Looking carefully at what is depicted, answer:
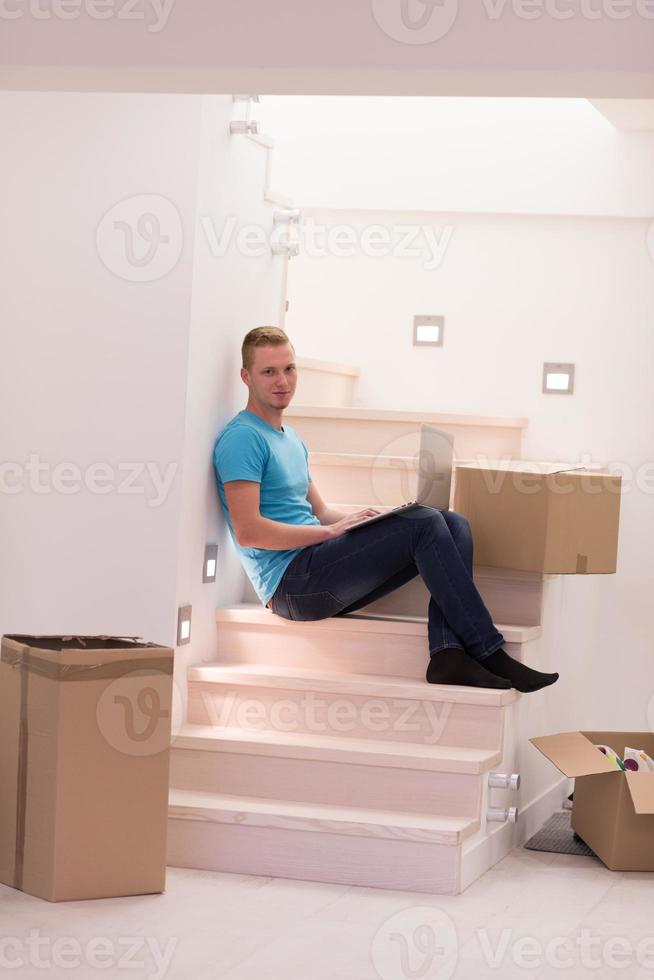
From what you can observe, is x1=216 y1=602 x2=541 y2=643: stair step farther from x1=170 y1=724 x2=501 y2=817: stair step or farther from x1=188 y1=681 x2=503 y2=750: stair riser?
x1=170 y1=724 x2=501 y2=817: stair step

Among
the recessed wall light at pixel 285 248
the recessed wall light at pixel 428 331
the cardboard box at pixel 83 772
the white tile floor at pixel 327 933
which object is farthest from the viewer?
the recessed wall light at pixel 428 331

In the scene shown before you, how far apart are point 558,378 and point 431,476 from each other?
150cm

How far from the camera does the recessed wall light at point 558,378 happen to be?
457 centimetres

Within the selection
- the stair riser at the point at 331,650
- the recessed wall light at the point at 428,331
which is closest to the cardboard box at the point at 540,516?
the stair riser at the point at 331,650

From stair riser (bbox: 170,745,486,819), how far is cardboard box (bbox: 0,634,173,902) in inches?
15.1

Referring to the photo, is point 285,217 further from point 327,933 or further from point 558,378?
point 327,933

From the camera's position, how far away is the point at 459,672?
10.3ft

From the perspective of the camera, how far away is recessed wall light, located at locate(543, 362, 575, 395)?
4.57 metres

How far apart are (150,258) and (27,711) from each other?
1151mm

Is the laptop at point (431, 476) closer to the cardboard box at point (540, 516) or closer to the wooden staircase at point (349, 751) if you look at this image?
the cardboard box at point (540, 516)

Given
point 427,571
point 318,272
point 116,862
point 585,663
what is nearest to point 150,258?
point 427,571

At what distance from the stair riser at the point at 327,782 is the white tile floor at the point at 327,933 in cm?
21

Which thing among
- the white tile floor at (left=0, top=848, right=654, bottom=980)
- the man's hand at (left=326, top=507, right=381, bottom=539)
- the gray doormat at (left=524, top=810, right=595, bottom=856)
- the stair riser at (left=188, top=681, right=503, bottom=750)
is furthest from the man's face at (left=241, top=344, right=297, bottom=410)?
the gray doormat at (left=524, top=810, right=595, bottom=856)

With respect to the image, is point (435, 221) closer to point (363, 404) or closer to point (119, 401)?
point (363, 404)
